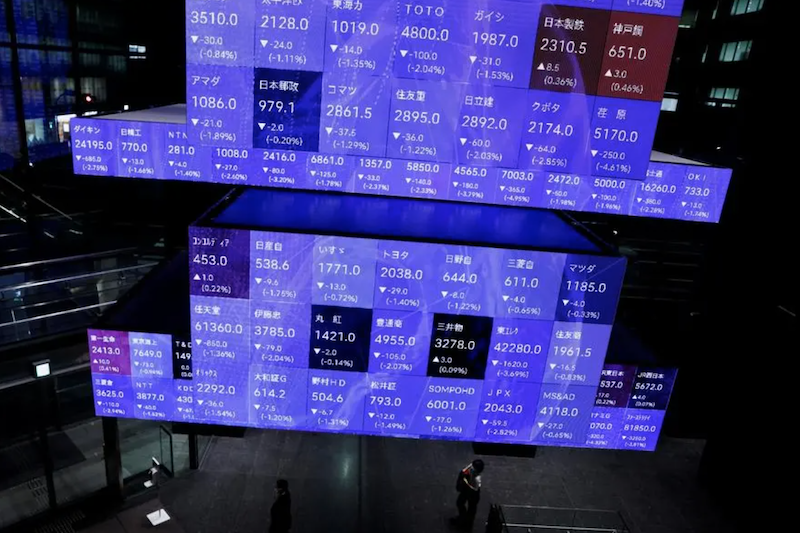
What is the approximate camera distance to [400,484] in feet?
39.1

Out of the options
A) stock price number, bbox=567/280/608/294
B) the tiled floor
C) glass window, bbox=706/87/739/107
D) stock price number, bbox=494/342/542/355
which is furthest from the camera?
the tiled floor

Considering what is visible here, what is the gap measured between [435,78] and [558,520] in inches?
368

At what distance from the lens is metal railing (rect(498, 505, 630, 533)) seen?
31.5 ft

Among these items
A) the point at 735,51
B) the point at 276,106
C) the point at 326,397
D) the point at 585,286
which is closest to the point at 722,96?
the point at 735,51

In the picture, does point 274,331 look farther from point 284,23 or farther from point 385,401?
point 284,23

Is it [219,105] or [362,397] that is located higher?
[219,105]

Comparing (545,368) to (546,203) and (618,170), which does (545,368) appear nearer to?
(546,203)

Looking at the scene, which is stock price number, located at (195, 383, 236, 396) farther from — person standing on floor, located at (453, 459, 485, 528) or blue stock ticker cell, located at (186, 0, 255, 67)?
person standing on floor, located at (453, 459, 485, 528)

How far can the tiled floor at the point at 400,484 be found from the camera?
1089 cm

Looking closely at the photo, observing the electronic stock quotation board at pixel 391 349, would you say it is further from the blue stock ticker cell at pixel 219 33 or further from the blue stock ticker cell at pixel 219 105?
the blue stock ticker cell at pixel 219 33

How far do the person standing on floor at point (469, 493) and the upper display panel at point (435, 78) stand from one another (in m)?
8.02

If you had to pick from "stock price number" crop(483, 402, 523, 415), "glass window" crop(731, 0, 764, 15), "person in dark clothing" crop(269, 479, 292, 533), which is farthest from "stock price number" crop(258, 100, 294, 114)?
"glass window" crop(731, 0, 764, 15)

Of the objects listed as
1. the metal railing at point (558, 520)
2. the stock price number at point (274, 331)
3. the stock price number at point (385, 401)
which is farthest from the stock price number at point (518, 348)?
the metal railing at point (558, 520)

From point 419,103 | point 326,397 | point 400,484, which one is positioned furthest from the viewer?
point 400,484
